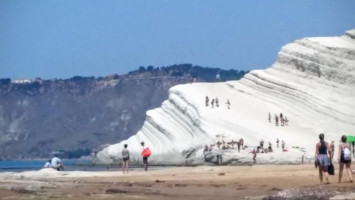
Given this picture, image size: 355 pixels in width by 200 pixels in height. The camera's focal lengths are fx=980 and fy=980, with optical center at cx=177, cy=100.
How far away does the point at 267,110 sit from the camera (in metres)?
72.7

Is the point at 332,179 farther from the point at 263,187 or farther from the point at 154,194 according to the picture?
the point at 154,194

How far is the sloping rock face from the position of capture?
66.0 meters

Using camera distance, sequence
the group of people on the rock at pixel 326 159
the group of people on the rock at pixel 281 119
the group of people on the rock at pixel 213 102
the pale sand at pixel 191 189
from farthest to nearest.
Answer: the group of people on the rock at pixel 213 102 < the group of people on the rock at pixel 281 119 < the group of people on the rock at pixel 326 159 < the pale sand at pixel 191 189

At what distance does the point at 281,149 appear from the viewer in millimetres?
61531

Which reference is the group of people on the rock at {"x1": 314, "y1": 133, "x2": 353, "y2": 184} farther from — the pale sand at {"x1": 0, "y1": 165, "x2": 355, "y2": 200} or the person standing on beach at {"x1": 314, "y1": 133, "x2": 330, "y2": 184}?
the pale sand at {"x1": 0, "y1": 165, "x2": 355, "y2": 200}

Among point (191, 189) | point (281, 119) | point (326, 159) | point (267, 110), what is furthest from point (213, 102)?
point (326, 159)

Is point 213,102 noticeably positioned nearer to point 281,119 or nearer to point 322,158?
point 281,119

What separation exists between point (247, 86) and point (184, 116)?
8689 mm

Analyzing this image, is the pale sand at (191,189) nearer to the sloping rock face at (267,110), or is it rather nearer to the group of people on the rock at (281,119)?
the sloping rock face at (267,110)

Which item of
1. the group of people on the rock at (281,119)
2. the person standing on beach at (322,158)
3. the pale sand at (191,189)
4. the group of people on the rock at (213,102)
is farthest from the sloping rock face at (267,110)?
the person standing on beach at (322,158)

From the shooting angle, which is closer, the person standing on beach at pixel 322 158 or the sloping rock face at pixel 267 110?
the person standing on beach at pixel 322 158

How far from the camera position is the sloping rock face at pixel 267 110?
66000mm

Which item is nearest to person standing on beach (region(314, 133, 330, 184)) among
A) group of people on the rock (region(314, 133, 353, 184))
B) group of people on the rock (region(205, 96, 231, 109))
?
group of people on the rock (region(314, 133, 353, 184))

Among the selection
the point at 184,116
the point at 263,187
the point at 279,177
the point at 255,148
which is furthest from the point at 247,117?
the point at 263,187
